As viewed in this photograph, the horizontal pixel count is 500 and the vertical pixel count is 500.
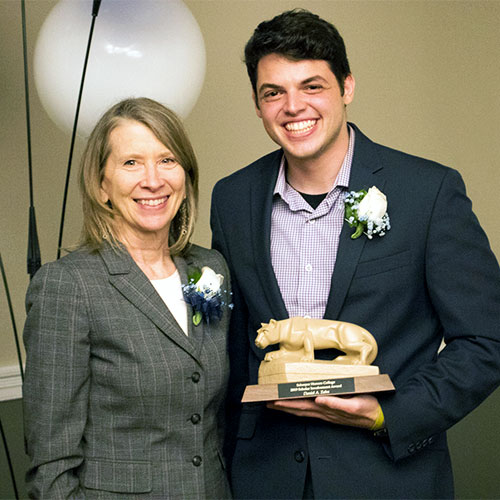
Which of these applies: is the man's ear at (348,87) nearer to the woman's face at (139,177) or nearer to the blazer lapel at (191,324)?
the woman's face at (139,177)

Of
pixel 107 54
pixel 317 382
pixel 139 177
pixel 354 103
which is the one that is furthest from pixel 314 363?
pixel 354 103

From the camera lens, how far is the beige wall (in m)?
3.68

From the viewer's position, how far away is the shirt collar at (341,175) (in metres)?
2.17

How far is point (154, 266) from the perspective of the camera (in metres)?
2.16

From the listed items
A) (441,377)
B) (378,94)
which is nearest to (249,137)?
(378,94)

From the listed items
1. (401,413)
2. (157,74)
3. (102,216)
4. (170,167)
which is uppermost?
(157,74)

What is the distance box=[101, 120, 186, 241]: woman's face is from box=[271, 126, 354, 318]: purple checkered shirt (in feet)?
1.12

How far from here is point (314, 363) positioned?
1.97 m

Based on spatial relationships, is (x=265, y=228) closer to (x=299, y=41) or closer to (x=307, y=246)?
(x=307, y=246)

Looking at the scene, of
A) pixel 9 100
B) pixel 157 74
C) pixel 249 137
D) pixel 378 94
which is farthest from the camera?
pixel 378 94

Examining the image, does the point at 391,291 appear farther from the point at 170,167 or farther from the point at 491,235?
the point at 491,235

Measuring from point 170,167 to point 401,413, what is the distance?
92 cm

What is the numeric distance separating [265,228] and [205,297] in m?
0.29

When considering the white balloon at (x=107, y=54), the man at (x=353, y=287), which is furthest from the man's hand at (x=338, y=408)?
the white balloon at (x=107, y=54)
